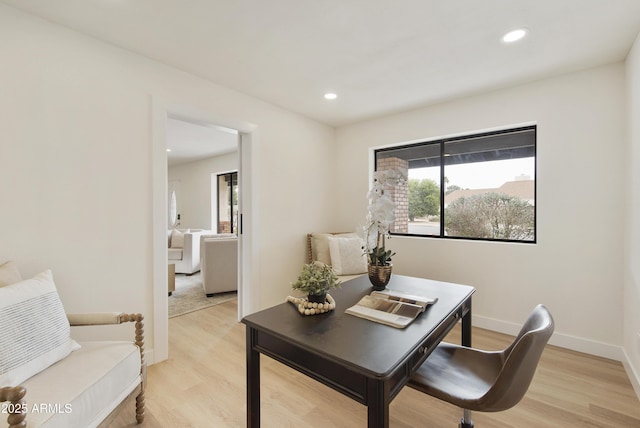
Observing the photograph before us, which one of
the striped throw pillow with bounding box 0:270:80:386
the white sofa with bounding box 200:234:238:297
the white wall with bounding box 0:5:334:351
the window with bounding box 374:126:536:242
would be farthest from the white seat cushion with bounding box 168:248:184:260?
the striped throw pillow with bounding box 0:270:80:386

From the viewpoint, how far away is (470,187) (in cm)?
324

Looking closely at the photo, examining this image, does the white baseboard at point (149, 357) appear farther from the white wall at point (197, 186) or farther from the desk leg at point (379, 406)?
the white wall at point (197, 186)

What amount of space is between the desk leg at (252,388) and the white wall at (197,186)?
17.8 feet

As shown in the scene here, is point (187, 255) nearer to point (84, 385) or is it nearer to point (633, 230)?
point (84, 385)

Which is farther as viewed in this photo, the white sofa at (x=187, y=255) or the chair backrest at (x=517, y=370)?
the white sofa at (x=187, y=255)

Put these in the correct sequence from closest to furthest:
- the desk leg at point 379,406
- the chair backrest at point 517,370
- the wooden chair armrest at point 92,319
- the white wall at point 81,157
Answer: the desk leg at point 379,406
the chair backrest at point 517,370
the wooden chair armrest at point 92,319
the white wall at point 81,157

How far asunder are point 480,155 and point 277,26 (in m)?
2.45

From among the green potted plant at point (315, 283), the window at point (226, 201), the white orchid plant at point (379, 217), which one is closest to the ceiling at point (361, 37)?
the white orchid plant at point (379, 217)

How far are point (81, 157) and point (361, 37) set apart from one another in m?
2.06

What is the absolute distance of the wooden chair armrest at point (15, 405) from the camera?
96cm

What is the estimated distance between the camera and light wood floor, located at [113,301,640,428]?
169 cm

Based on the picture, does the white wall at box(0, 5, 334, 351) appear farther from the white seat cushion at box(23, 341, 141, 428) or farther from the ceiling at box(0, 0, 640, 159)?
the white seat cushion at box(23, 341, 141, 428)

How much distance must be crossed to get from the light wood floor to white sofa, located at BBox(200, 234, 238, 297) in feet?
5.43

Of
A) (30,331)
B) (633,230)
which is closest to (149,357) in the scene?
(30,331)
